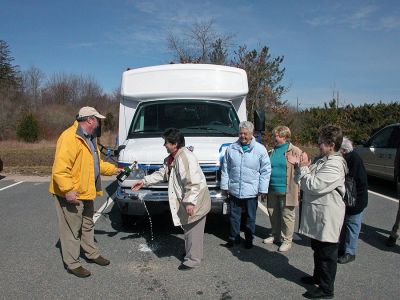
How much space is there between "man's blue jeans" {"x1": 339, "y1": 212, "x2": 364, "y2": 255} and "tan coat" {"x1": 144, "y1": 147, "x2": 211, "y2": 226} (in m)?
1.82

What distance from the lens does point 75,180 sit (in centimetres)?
434

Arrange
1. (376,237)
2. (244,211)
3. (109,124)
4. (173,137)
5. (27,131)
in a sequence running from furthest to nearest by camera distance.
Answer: (109,124) < (27,131) < (376,237) < (244,211) < (173,137)

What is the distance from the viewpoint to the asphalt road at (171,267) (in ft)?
13.5

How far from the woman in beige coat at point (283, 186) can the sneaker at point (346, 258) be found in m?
0.70

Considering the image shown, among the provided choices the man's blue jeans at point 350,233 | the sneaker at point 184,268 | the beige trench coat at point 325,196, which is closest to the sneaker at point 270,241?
the man's blue jeans at point 350,233

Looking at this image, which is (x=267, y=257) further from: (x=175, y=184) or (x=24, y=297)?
(x=24, y=297)

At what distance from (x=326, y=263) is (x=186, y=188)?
168 cm

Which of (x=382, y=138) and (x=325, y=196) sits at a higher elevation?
(x=382, y=138)

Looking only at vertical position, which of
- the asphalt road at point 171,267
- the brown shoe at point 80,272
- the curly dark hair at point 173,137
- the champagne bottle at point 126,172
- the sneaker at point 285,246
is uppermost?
the curly dark hair at point 173,137

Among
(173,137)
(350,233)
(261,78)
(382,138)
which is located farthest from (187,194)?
(261,78)

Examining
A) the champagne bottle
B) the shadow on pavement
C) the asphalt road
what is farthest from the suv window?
the champagne bottle

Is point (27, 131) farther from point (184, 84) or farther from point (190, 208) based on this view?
point (190, 208)

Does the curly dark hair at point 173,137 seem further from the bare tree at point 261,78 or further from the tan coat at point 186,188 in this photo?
the bare tree at point 261,78

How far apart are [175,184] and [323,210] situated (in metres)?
1.72
